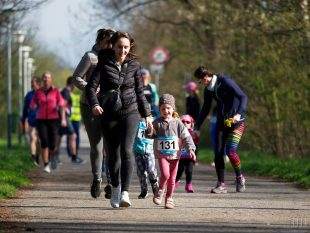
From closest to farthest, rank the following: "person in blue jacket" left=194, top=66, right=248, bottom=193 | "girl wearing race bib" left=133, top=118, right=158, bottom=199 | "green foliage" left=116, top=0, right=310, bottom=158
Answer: "girl wearing race bib" left=133, top=118, right=158, bottom=199 → "person in blue jacket" left=194, top=66, right=248, bottom=193 → "green foliage" left=116, top=0, right=310, bottom=158

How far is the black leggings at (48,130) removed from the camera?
20000mm

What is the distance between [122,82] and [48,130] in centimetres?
819

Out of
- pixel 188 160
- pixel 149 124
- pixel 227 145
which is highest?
pixel 149 124

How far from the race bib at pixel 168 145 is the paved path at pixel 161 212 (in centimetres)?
58

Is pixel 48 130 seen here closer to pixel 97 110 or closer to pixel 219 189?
pixel 219 189

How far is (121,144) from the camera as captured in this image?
12094 mm

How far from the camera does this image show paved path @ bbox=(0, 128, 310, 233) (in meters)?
10.3

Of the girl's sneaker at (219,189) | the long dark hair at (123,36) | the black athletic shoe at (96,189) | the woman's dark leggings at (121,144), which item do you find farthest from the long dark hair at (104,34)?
the girl's sneaker at (219,189)

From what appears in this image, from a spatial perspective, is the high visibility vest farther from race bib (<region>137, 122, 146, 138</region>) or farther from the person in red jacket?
race bib (<region>137, 122, 146, 138</region>)

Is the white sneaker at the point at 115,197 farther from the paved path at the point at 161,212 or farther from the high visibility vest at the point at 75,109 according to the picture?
the high visibility vest at the point at 75,109

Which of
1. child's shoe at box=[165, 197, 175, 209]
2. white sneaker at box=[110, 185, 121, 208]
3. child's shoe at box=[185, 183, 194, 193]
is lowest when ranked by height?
child's shoe at box=[185, 183, 194, 193]

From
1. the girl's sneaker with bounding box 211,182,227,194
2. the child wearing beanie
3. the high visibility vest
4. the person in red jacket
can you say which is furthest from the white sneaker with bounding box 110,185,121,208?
the high visibility vest

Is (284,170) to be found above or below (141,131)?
below

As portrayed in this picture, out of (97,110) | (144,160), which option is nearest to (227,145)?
(144,160)
